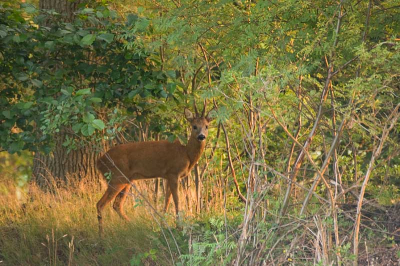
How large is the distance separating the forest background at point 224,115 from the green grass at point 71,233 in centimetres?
2

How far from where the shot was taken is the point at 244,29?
261 inches

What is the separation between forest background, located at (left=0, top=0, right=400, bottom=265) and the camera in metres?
5.64

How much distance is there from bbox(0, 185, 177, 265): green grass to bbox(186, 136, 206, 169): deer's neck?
109cm

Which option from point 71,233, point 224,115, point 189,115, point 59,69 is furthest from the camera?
point 189,115

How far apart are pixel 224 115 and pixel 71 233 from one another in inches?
139

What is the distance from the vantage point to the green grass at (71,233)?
7.70m

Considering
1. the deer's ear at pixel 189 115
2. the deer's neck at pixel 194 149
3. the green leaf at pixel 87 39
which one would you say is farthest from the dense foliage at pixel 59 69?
the deer's neck at pixel 194 149

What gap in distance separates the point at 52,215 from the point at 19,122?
6.75 ft

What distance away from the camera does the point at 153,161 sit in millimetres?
10070

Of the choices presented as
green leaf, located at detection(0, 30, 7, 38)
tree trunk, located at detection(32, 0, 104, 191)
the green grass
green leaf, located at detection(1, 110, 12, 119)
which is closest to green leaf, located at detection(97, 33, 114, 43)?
green leaf, located at detection(0, 30, 7, 38)

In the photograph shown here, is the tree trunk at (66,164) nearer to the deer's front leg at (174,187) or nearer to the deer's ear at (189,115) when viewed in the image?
the deer's front leg at (174,187)

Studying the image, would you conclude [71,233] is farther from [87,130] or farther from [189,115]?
[87,130]

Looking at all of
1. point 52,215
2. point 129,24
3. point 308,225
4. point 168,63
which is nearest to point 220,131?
point 168,63

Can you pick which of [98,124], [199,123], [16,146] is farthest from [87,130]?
[199,123]
